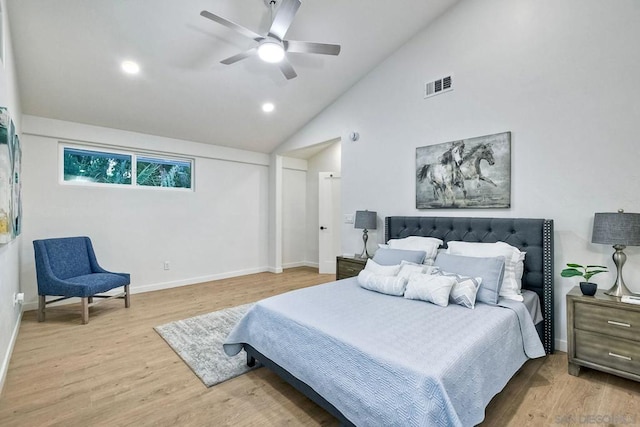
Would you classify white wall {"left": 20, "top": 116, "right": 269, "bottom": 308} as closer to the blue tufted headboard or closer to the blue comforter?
the blue comforter

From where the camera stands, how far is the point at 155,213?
15.8 feet

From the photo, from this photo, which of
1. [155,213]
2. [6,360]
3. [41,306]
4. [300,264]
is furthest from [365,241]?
[41,306]

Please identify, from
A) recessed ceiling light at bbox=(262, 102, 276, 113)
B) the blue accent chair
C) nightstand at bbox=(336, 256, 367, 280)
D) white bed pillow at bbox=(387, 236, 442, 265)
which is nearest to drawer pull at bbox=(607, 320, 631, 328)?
white bed pillow at bbox=(387, 236, 442, 265)

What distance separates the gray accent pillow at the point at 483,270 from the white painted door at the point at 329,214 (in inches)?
139

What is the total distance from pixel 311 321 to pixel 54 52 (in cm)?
369

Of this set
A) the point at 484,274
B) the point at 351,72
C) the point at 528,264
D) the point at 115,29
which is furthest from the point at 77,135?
the point at 528,264

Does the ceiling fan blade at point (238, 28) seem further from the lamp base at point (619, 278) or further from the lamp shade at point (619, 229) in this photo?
the lamp base at point (619, 278)

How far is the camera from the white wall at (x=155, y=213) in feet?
12.7

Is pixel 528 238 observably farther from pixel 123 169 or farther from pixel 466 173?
pixel 123 169

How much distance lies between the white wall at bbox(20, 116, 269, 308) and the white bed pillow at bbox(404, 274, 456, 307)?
3987 mm

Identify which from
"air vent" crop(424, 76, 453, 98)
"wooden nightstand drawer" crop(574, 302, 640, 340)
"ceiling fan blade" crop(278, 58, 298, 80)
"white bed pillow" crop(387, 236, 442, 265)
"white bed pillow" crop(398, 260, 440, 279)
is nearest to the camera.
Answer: "wooden nightstand drawer" crop(574, 302, 640, 340)

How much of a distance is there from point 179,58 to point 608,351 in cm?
478

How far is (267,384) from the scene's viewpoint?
2232 millimetres

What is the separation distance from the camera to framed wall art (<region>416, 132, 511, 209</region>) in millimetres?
3045
